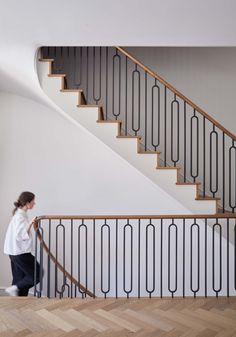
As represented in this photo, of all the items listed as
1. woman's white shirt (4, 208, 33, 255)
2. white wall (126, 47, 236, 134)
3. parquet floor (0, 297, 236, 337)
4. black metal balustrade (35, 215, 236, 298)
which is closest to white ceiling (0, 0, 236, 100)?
woman's white shirt (4, 208, 33, 255)

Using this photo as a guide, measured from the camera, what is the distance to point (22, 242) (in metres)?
4.27

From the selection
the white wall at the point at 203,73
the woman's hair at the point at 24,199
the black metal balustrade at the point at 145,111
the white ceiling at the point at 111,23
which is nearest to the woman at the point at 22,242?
the woman's hair at the point at 24,199

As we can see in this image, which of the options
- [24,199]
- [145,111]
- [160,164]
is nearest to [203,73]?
[145,111]

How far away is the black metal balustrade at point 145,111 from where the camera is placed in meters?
6.01

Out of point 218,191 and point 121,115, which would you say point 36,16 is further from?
point 218,191

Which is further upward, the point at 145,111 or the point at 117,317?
the point at 145,111

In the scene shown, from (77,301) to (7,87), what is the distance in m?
3.70

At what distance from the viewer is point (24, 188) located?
6.08 metres

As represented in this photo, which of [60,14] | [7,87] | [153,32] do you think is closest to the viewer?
[60,14]

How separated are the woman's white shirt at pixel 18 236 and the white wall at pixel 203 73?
11.7 ft

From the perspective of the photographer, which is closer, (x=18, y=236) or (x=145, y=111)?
(x=18, y=236)

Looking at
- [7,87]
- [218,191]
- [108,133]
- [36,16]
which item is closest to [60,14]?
[36,16]

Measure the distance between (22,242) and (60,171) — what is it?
2.00 meters

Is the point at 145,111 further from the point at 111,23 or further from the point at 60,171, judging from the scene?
the point at 111,23
